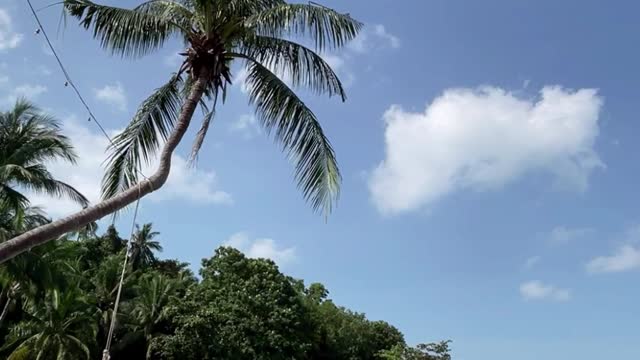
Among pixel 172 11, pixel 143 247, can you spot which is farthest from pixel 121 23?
pixel 143 247

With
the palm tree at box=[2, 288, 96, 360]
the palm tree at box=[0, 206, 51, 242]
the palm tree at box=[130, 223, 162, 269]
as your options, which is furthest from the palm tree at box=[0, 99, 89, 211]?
the palm tree at box=[130, 223, 162, 269]

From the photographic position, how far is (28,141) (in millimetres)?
20250

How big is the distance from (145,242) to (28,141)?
2601cm

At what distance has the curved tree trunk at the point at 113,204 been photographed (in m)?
6.43

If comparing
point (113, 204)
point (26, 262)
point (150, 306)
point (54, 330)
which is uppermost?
point (150, 306)

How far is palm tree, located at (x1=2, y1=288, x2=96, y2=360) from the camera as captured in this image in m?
30.2

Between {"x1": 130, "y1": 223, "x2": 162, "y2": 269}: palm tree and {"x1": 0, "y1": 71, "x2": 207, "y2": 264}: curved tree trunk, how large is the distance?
3798 centimetres

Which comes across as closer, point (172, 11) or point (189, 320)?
point (172, 11)

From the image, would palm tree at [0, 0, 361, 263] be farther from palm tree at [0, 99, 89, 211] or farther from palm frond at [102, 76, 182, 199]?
palm tree at [0, 99, 89, 211]

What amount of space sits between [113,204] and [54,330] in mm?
25883

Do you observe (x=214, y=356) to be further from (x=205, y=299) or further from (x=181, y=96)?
(x=181, y=96)

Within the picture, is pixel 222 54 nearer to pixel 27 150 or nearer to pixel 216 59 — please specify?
pixel 216 59

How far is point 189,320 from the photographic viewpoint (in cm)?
3102

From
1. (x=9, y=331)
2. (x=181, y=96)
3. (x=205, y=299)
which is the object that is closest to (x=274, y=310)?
(x=205, y=299)
